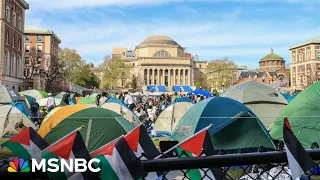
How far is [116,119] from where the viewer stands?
1018 centimetres

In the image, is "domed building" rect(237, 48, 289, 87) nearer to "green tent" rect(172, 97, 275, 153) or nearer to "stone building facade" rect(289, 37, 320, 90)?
"stone building facade" rect(289, 37, 320, 90)

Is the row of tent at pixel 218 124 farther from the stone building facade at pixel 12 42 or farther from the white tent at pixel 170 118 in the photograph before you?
the stone building facade at pixel 12 42

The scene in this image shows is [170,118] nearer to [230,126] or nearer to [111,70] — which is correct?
[230,126]

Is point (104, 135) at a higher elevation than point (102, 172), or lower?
lower

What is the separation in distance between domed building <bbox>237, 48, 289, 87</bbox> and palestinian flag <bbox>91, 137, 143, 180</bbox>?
9854cm

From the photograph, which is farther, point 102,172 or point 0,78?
point 0,78

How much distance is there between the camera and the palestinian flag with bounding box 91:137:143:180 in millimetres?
1975

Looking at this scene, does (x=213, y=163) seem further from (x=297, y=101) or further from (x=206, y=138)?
(x=297, y=101)

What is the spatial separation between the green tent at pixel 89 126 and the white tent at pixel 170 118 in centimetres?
704

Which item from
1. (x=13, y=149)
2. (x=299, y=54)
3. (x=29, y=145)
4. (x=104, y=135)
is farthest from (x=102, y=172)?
(x=299, y=54)

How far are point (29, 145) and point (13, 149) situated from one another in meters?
0.40

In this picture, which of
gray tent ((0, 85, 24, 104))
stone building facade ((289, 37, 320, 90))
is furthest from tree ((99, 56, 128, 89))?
gray tent ((0, 85, 24, 104))

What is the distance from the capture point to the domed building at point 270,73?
10953 centimetres

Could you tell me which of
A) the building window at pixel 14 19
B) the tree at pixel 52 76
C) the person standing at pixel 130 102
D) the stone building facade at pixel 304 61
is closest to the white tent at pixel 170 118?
the person standing at pixel 130 102
